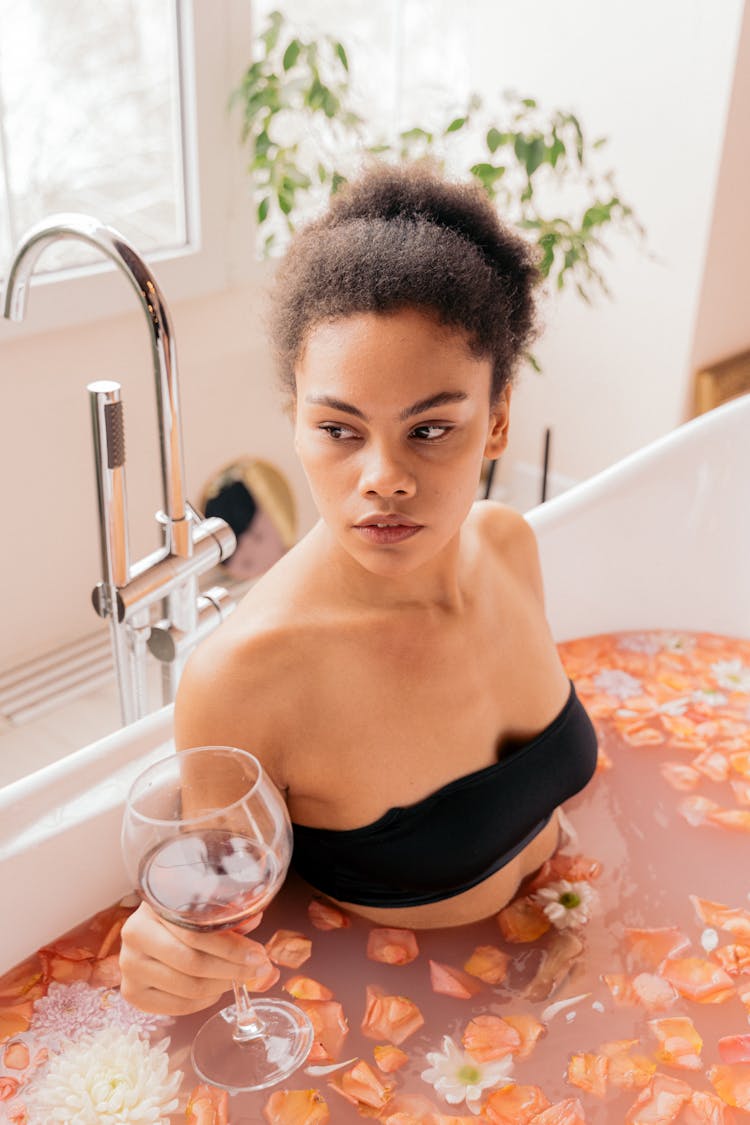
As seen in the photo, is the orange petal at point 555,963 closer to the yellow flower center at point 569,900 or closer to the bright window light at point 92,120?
the yellow flower center at point 569,900

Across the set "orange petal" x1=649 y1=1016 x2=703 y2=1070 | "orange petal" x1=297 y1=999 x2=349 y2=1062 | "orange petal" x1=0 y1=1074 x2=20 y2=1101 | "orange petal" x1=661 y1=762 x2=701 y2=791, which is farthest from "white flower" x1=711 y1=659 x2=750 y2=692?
"orange petal" x1=0 y1=1074 x2=20 y2=1101

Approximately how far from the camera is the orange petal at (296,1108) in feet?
3.93

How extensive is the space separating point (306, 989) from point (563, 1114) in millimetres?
320

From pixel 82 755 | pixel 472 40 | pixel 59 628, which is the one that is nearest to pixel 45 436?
pixel 59 628

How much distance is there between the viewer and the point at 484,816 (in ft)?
4.30

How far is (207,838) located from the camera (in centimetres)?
99

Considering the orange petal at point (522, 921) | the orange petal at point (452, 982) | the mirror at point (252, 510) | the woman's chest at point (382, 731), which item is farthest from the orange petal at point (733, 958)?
the mirror at point (252, 510)

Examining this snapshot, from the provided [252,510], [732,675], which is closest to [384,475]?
[732,675]

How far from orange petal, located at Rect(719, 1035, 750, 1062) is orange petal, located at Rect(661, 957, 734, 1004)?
0.20ft

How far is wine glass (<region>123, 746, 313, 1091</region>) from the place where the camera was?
99cm

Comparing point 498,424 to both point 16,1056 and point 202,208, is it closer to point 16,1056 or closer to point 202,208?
point 16,1056

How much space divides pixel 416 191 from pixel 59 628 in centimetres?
168

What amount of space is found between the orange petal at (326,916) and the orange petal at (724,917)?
1.57 ft

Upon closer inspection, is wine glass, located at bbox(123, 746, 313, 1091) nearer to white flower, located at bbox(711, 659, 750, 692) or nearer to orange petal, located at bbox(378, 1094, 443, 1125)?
orange petal, located at bbox(378, 1094, 443, 1125)
